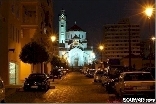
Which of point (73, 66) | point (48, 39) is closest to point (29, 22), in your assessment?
point (48, 39)

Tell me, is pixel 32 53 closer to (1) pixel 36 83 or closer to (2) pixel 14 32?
(2) pixel 14 32

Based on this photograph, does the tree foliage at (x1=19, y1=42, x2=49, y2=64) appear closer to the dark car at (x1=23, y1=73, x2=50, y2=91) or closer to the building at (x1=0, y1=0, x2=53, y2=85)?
the building at (x1=0, y1=0, x2=53, y2=85)

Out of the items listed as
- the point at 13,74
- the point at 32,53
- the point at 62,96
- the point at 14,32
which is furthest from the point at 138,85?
the point at 32,53

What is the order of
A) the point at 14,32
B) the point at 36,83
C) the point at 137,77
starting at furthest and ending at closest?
the point at 14,32
the point at 36,83
the point at 137,77

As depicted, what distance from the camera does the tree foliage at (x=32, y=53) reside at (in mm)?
49188

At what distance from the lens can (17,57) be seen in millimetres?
49281

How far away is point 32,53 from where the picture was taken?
49969mm

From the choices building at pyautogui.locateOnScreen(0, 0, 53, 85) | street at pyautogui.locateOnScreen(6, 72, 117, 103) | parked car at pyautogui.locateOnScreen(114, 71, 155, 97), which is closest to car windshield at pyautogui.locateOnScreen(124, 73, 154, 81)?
parked car at pyautogui.locateOnScreen(114, 71, 155, 97)


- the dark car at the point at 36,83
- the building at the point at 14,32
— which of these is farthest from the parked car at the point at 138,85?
the building at the point at 14,32

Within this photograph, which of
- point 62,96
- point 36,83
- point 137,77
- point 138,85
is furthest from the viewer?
point 36,83

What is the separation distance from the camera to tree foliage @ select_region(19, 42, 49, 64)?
49.2m

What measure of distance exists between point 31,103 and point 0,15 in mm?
18549

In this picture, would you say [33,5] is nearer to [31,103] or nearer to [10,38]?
[10,38]

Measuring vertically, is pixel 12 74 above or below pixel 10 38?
below
